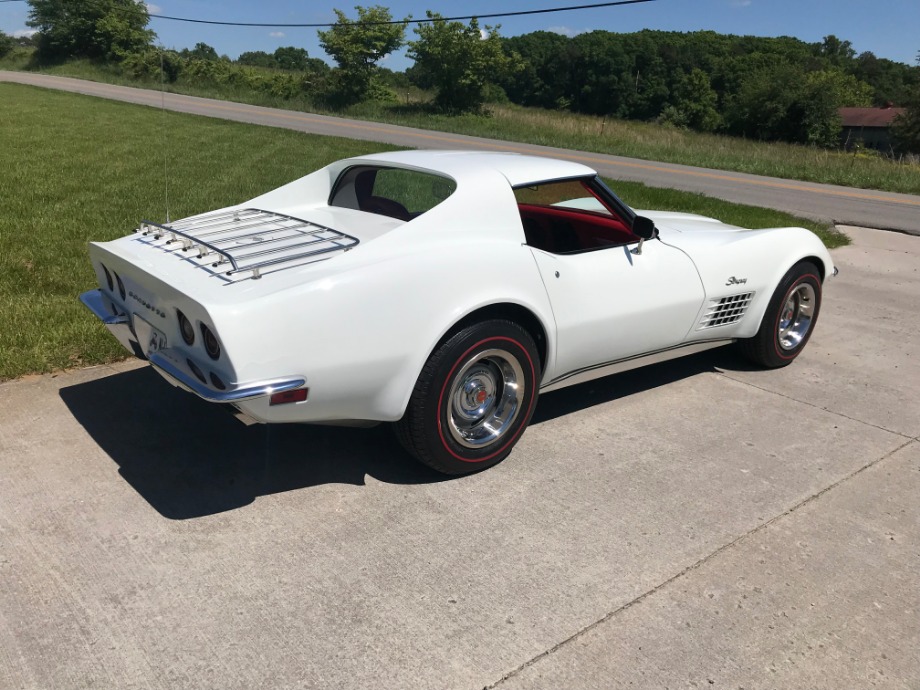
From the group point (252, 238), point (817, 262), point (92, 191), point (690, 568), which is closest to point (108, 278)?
point (252, 238)

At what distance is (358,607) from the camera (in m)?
2.61

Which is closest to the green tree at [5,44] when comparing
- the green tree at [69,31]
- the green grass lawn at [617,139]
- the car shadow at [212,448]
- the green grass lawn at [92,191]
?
the green tree at [69,31]

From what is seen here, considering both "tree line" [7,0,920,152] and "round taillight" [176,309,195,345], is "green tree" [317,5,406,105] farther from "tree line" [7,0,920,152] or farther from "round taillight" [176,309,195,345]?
"round taillight" [176,309,195,345]

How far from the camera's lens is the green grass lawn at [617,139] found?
20406 millimetres

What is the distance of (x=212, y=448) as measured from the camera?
3691 mm

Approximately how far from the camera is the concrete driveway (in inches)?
93.7

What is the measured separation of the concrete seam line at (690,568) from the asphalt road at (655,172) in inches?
258

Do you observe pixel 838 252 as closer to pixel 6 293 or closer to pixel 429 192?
pixel 429 192

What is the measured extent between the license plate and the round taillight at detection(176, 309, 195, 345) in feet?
0.64

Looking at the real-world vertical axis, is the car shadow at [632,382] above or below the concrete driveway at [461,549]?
above

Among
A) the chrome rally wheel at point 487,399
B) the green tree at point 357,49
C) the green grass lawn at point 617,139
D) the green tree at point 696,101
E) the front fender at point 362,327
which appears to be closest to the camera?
the front fender at point 362,327

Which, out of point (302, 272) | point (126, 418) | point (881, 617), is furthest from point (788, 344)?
point (126, 418)

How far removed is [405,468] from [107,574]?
1330mm

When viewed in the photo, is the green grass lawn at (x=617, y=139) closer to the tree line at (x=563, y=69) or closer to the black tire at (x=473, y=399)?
the tree line at (x=563, y=69)
